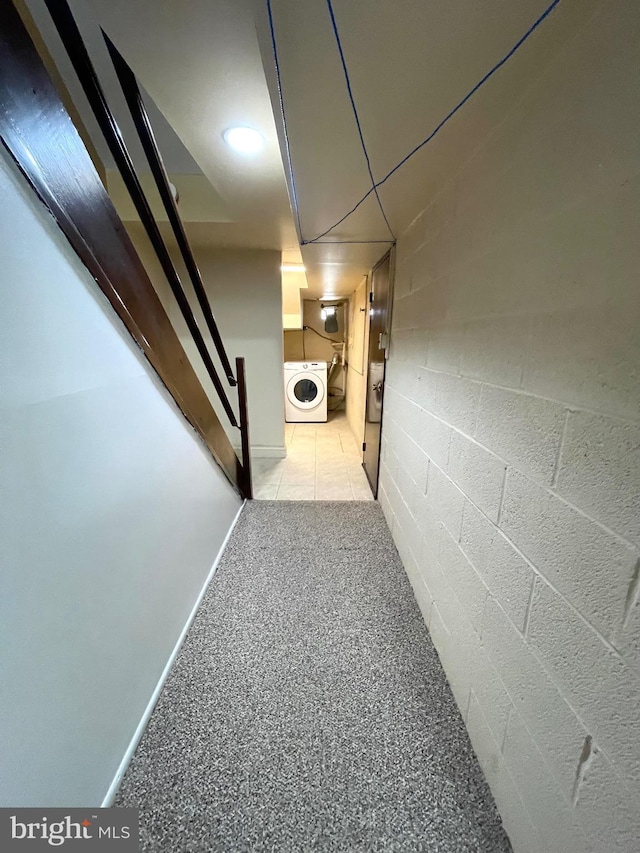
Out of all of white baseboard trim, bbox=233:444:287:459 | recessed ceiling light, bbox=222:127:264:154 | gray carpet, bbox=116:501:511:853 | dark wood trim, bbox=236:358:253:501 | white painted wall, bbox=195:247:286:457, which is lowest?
gray carpet, bbox=116:501:511:853

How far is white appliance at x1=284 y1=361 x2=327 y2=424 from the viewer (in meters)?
4.76

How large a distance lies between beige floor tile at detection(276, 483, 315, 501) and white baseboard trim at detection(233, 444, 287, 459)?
0.69m

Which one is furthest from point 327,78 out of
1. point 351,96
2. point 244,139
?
point 244,139

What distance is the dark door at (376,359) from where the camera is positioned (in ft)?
7.51

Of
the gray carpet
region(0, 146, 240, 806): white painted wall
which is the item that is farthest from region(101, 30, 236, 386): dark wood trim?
the gray carpet

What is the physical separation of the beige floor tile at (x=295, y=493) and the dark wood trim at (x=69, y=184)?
1548 millimetres

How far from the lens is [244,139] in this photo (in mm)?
1326

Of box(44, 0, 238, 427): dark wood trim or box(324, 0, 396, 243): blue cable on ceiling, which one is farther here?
box(44, 0, 238, 427): dark wood trim

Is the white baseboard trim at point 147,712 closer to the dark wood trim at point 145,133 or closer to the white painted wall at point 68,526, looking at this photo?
the white painted wall at point 68,526

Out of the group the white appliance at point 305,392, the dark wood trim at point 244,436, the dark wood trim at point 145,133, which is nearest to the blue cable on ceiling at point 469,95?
the dark wood trim at point 145,133

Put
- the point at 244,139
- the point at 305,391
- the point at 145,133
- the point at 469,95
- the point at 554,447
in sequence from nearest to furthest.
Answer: the point at 554,447
the point at 469,95
the point at 145,133
the point at 244,139
the point at 305,391

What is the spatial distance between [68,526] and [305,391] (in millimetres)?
4240

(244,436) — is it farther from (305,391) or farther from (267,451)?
(305,391)

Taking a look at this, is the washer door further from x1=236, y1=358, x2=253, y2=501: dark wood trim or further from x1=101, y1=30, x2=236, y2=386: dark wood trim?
x1=101, y1=30, x2=236, y2=386: dark wood trim
